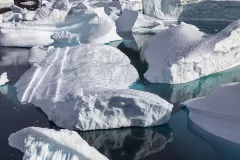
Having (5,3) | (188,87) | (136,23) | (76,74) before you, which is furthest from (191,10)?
(5,3)

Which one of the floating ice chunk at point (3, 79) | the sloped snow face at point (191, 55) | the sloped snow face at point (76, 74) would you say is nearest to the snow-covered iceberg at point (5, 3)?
the sloped snow face at point (76, 74)

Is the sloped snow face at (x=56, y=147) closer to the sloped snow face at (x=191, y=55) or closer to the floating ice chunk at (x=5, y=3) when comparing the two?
the sloped snow face at (x=191, y=55)

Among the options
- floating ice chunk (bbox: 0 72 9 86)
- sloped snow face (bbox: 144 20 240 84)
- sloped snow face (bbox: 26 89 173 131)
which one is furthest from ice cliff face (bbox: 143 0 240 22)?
sloped snow face (bbox: 26 89 173 131)

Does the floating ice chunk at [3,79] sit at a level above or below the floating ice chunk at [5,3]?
above

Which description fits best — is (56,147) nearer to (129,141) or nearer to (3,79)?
(129,141)

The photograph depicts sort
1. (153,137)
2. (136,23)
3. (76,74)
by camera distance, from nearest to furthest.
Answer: (153,137) → (76,74) → (136,23)

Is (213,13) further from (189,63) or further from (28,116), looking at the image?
(28,116)
